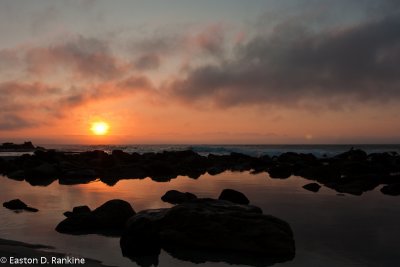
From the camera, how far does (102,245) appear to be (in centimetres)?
801

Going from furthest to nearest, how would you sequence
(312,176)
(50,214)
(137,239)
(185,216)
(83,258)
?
(312,176), (50,214), (185,216), (137,239), (83,258)

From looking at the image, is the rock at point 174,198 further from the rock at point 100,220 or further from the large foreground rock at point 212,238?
the large foreground rock at point 212,238

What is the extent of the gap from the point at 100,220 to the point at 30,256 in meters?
3.07

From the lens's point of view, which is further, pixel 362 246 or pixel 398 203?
pixel 398 203

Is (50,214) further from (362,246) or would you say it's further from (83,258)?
(362,246)

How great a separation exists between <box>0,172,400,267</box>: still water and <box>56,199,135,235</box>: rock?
0.41 metres

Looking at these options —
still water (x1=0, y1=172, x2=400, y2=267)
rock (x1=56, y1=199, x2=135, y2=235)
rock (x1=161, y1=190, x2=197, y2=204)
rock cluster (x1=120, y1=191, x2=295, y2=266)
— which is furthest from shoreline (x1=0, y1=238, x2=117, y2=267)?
rock (x1=161, y1=190, x2=197, y2=204)

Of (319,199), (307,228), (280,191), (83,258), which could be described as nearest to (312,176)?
(280,191)

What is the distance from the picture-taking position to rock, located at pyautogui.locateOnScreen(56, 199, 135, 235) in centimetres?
921

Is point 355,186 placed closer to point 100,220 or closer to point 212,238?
point 212,238

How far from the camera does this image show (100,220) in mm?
9578

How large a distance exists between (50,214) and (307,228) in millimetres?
6701

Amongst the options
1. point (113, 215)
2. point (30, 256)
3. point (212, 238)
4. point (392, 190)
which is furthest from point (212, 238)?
point (392, 190)
